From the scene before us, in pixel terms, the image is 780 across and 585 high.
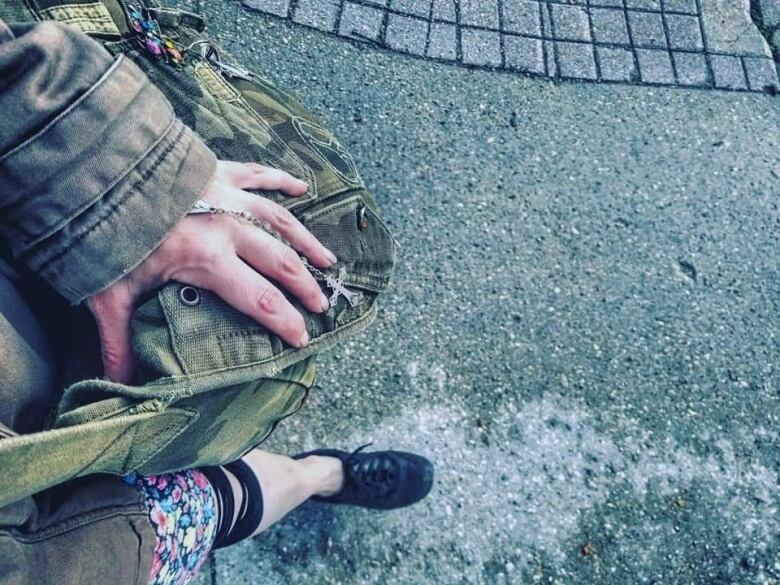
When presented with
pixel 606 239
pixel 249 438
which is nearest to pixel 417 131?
pixel 606 239

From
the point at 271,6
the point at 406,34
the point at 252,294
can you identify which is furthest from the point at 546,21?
the point at 252,294

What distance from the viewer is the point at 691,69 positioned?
9.11 ft

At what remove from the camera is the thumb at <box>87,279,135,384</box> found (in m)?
1.14

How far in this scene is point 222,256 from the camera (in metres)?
1.16

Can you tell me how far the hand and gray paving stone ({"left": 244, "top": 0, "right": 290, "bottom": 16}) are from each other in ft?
5.40

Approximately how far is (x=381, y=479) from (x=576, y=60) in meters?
1.76

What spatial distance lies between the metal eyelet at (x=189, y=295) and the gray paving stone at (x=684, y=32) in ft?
7.79

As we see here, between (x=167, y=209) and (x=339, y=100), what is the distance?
1551 mm

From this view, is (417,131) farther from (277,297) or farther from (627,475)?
(277,297)

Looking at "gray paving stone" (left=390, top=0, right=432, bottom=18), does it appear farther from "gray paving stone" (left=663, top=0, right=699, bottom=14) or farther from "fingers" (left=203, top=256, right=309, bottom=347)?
"fingers" (left=203, top=256, right=309, bottom=347)

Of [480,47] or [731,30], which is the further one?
A: [731,30]

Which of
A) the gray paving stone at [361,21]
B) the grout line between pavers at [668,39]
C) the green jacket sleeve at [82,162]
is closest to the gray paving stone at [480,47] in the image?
the gray paving stone at [361,21]

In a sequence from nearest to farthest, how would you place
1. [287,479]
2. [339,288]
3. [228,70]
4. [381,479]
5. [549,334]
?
[339,288] → [228,70] → [287,479] → [381,479] → [549,334]

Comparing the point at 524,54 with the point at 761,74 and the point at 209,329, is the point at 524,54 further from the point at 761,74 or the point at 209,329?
the point at 209,329
